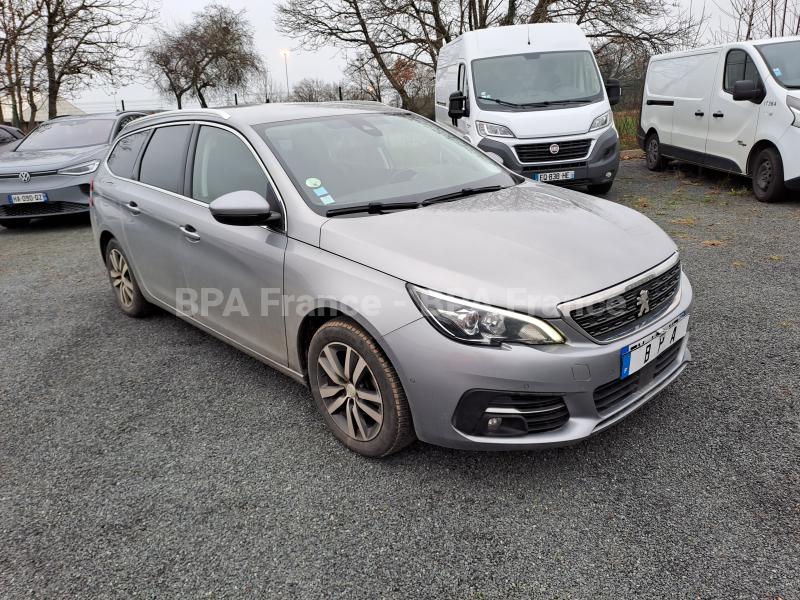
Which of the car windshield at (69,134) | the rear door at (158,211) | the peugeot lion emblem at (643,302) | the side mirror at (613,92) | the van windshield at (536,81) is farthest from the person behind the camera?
the car windshield at (69,134)

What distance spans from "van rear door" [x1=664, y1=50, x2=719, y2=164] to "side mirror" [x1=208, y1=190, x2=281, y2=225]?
789cm

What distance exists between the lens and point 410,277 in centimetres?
245

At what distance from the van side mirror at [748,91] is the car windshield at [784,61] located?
0.23 metres

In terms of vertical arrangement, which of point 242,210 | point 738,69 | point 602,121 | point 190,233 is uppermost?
point 738,69

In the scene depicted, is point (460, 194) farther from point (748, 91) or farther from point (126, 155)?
point (748, 91)

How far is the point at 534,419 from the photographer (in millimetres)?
2398

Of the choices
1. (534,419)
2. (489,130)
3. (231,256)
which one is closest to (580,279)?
(534,419)

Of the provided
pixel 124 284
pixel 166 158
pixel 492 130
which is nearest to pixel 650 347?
pixel 166 158

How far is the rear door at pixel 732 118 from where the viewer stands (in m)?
7.70

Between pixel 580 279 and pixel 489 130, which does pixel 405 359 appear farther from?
pixel 489 130

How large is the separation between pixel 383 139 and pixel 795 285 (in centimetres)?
351

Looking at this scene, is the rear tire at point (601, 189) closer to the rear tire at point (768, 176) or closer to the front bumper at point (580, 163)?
the front bumper at point (580, 163)

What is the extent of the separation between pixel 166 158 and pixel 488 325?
2699 millimetres

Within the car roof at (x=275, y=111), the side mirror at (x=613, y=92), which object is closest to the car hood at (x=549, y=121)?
the side mirror at (x=613, y=92)
